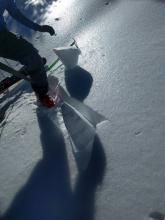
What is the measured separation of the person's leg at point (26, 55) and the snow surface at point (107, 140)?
0.37m

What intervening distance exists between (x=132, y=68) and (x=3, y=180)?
2033 millimetres

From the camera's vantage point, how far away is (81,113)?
4.30 metres

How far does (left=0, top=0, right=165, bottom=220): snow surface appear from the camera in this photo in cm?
320

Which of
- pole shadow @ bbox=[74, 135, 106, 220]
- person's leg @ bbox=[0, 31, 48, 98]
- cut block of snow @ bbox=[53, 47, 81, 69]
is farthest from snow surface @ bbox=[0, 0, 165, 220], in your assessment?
person's leg @ bbox=[0, 31, 48, 98]

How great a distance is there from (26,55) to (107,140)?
152 cm

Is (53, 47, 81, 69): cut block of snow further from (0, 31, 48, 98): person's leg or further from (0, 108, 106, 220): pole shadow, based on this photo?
(0, 108, 106, 220): pole shadow

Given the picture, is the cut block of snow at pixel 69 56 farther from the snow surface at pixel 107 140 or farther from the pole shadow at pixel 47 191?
the pole shadow at pixel 47 191

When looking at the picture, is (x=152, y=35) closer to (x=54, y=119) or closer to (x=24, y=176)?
(x=54, y=119)

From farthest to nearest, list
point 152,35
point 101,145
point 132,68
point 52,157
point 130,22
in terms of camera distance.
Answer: point 130,22 < point 152,35 < point 132,68 < point 52,157 < point 101,145

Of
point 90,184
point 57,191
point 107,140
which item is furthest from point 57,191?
point 107,140

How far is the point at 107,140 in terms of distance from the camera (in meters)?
3.82

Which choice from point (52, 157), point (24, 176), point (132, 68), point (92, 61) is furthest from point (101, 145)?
point (92, 61)

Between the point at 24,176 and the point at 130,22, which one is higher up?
the point at 24,176

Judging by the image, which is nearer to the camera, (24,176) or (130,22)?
(24,176)
